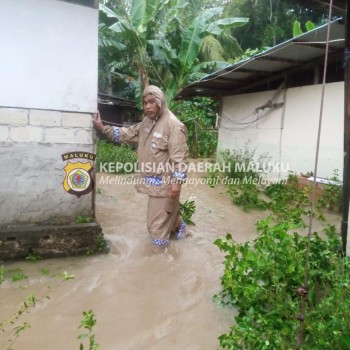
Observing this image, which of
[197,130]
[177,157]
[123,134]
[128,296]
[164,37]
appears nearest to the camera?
[128,296]

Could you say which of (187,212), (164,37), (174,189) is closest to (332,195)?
(187,212)

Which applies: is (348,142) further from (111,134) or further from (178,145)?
(111,134)

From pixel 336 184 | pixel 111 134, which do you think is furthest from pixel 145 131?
pixel 336 184

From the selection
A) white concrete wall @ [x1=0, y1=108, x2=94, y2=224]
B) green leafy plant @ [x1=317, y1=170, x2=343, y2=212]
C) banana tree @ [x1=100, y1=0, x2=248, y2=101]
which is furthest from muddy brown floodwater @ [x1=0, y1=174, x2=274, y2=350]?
banana tree @ [x1=100, y1=0, x2=248, y2=101]

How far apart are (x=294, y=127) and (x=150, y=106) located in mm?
4208

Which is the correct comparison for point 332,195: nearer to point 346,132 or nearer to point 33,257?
point 346,132

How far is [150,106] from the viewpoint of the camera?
12.4 ft

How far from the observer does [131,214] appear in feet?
17.9

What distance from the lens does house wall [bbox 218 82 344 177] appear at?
5.93 metres

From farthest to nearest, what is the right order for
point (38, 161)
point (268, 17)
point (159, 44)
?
point (268, 17) → point (159, 44) → point (38, 161)

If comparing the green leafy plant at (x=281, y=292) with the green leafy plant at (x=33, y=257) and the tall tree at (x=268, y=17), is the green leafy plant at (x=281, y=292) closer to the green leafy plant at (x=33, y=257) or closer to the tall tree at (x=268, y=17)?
the green leafy plant at (x=33, y=257)

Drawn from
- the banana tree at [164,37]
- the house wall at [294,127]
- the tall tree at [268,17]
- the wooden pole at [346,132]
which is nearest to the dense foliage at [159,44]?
the banana tree at [164,37]

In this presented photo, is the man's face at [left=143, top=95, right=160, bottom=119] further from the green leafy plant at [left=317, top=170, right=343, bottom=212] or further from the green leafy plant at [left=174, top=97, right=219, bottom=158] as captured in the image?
the green leafy plant at [left=174, top=97, right=219, bottom=158]

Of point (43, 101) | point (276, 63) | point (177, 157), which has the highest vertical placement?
point (276, 63)
